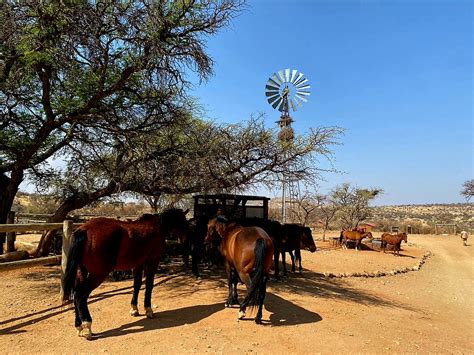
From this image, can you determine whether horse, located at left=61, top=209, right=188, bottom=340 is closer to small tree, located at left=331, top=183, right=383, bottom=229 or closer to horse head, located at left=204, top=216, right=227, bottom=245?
horse head, located at left=204, top=216, right=227, bottom=245

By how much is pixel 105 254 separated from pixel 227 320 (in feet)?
7.28

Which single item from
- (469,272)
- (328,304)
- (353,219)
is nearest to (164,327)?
(328,304)

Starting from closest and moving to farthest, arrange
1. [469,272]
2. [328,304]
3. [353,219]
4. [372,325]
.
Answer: [372,325], [328,304], [469,272], [353,219]

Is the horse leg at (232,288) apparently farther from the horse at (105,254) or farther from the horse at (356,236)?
the horse at (356,236)

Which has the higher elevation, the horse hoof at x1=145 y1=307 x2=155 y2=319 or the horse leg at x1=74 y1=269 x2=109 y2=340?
the horse leg at x1=74 y1=269 x2=109 y2=340

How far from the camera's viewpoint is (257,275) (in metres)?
5.25

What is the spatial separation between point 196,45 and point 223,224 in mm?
3864

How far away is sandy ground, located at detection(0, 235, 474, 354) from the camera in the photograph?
4496 millimetres

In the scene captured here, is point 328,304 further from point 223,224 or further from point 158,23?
point 158,23

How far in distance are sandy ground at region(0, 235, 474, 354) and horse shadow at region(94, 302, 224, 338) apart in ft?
0.05

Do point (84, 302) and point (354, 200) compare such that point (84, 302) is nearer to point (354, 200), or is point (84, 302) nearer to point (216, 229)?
point (216, 229)

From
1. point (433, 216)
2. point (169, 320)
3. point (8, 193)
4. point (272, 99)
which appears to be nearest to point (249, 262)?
point (169, 320)

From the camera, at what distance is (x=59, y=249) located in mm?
11117

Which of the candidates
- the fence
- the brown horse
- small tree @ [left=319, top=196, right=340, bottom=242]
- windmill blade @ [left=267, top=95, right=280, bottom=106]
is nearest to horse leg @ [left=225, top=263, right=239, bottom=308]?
the brown horse
